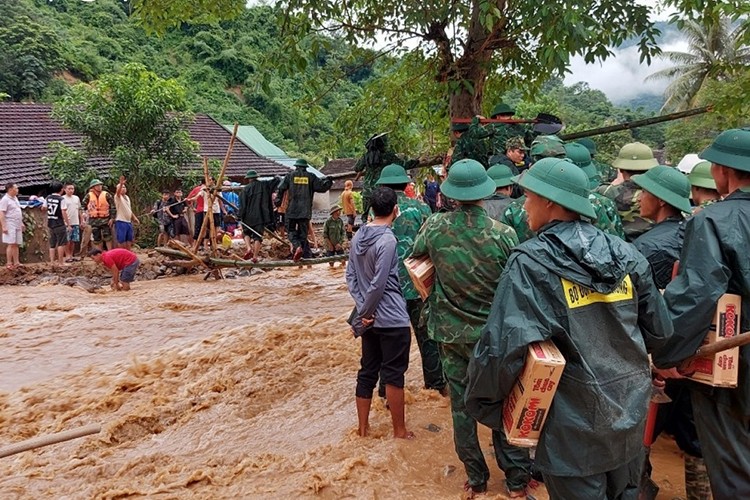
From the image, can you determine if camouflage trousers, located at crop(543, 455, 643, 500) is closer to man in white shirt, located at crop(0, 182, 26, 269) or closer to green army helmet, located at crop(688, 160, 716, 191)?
green army helmet, located at crop(688, 160, 716, 191)

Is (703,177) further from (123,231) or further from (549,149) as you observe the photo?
(123,231)

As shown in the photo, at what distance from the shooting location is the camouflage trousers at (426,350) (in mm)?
5105

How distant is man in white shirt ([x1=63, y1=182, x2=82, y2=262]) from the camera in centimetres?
1395

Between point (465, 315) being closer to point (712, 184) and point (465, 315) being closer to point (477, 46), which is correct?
point (712, 184)

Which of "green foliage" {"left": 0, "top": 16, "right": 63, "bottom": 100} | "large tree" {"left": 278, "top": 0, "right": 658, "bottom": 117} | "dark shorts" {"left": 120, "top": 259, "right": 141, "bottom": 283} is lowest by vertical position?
"dark shorts" {"left": 120, "top": 259, "right": 141, "bottom": 283}

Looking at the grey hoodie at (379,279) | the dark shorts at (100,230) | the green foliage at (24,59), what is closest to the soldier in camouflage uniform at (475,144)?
the grey hoodie at (379,279)

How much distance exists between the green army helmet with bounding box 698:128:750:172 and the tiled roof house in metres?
17.2

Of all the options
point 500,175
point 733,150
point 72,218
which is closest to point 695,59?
point 72,218

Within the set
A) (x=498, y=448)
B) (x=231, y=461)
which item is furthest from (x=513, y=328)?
(x=231, y=461)

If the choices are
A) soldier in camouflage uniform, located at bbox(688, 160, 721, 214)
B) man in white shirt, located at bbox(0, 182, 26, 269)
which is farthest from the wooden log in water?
soldier in camouflage uniform, located at bbox(688, 160, 721, 214)

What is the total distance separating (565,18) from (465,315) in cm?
317

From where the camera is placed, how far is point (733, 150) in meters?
2.88

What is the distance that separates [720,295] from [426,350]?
114 inches

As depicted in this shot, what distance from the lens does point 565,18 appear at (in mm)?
5215
